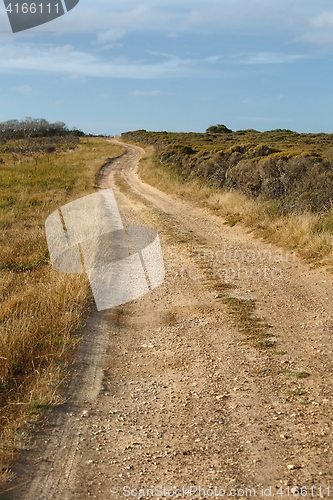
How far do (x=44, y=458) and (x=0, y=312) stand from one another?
9.51ft

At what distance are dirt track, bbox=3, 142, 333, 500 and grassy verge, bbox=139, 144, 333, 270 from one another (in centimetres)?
115

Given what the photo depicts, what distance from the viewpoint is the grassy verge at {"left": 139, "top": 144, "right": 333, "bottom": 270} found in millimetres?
9375

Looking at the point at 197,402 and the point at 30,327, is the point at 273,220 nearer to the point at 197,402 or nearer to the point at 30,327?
the point at 30,327

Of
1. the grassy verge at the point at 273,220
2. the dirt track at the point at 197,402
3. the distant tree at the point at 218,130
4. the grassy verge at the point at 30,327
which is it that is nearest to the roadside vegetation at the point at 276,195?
the grassy verge at the point at 273,220

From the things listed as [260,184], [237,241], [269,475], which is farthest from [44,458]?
[260,184]

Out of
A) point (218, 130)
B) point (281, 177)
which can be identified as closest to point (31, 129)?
point (218, 130)

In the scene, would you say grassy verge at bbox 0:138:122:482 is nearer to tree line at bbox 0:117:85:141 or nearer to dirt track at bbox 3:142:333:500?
dirt track at bbox 3:142:333:500

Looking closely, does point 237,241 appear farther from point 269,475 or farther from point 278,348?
point 269,475

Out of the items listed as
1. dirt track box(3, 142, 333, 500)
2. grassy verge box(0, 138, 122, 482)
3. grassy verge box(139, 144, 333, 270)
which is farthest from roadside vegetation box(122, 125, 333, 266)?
grassy verge box(0, 138, 122, 482)

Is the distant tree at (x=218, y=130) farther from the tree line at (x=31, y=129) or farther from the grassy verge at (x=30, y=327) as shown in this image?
the grassy verge at (x=30, y=327)

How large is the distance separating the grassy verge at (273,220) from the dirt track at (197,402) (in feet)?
3.78

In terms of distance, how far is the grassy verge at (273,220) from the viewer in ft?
30.8

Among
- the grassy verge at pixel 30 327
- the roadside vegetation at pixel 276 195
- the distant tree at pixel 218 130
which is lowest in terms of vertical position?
the grassy verge at pixel 30 327

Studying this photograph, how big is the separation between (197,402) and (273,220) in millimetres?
7935
